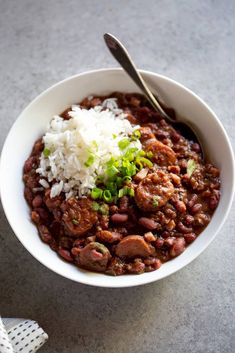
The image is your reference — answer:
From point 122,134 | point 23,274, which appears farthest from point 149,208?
point 23,274

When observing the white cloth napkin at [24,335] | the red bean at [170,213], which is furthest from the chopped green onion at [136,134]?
the white cloth napkin at [24,335]

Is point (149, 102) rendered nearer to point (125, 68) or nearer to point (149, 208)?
point (125, 68)

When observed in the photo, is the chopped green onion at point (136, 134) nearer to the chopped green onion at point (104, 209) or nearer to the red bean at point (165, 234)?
the chopped green onion at point (104, 209)

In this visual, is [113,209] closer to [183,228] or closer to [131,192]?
[131,192]

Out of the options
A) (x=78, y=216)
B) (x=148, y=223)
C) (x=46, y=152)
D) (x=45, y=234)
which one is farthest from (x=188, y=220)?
(x=46, y=152)

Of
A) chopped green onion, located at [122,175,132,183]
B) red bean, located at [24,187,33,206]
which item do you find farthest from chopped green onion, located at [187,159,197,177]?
red bean, located at [24,187,33,206]

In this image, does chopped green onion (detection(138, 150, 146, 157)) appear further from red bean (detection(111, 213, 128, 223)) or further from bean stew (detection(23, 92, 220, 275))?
red bean (detection(111, 213, 128, 223))
